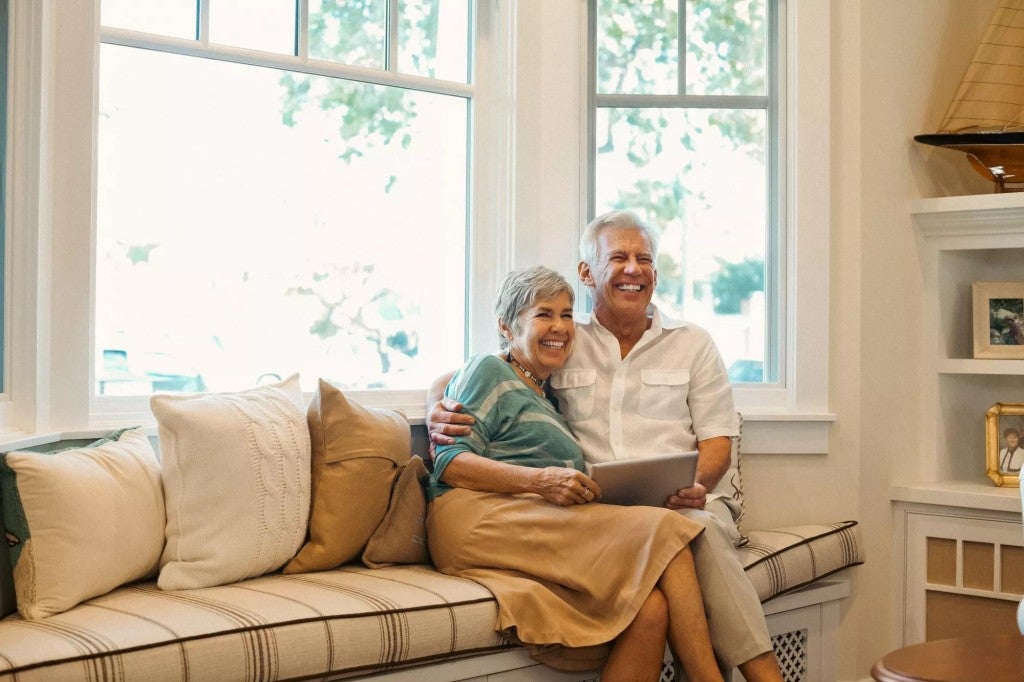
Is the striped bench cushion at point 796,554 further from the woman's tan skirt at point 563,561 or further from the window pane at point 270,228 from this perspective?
the window pane at point 270,228

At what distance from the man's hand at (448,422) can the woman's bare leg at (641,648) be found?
65 cm

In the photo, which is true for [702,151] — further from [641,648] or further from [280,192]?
[641,648]

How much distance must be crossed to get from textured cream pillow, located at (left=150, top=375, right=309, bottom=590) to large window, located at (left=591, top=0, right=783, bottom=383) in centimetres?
146

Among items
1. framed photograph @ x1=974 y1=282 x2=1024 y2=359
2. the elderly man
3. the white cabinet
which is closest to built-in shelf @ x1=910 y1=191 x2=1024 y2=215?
the white cabinet

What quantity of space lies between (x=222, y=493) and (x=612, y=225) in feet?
4.38

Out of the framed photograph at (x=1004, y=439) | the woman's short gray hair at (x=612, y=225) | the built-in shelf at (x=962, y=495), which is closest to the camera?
the woman's short gray hair at (x=612, y=225)

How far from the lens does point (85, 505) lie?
6.94 feet

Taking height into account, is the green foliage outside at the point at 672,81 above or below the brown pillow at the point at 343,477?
above

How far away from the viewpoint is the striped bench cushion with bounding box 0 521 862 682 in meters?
1.84

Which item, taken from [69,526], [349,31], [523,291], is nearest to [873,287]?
[523,291]

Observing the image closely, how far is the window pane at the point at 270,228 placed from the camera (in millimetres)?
2783

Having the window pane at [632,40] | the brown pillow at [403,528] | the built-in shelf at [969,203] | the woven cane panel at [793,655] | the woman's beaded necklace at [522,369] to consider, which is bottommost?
the woven cane panel at [793,655]

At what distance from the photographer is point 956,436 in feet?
11.6

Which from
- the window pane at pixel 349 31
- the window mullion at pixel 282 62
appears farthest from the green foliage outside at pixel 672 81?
the window pane at pixel 349 31
